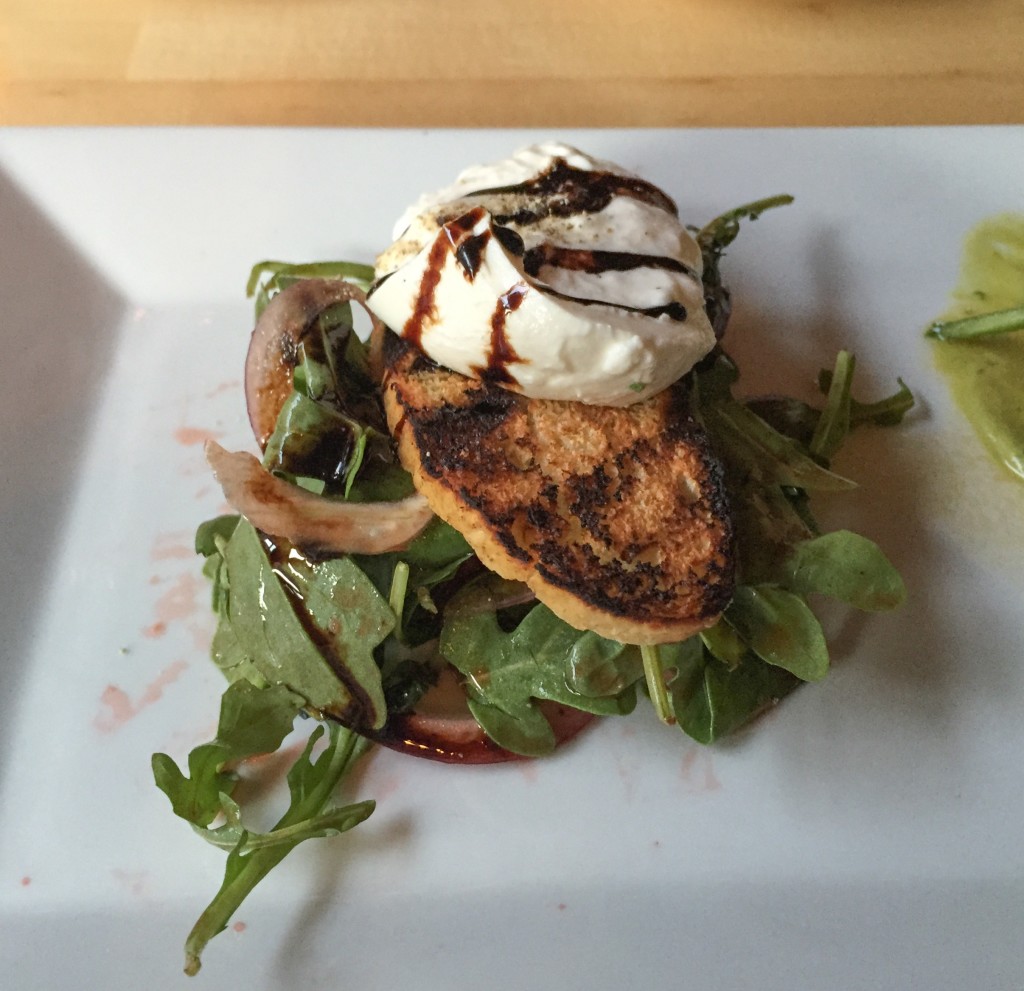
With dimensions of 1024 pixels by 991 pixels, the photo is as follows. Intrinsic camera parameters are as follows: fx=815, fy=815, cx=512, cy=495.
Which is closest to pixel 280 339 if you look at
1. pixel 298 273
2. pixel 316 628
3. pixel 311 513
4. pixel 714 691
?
pixel 298 273

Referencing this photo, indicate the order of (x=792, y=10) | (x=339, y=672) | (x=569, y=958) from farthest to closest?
(x=792, y=10) < (x=339, y=672) < (x=569, y=958)

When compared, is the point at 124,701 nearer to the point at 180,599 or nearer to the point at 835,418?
the point at 180,599

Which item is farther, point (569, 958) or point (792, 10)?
point (792, 10)

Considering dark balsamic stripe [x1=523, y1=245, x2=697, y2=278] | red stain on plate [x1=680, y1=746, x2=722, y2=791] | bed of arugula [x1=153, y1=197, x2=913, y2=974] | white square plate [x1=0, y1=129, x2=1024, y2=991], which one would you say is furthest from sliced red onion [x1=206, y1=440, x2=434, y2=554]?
red stain on plate [x1=680, y1=746, x2=722, y2=791]

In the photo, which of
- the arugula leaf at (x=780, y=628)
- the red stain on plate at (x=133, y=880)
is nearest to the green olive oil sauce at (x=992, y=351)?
the arugula leaf at (x=780, y=628)

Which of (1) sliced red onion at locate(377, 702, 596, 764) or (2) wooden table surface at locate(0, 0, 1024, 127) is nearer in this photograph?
(1) sliced red onion at locate(377, 702, 596, 764)

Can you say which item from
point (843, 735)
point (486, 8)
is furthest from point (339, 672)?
point (486, 8)

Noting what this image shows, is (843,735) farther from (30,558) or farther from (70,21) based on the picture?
(70,21)

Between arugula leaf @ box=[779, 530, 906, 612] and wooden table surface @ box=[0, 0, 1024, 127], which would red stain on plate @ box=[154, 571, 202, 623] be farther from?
wooden table surface @ box=[0, 0, 1024, 127]
